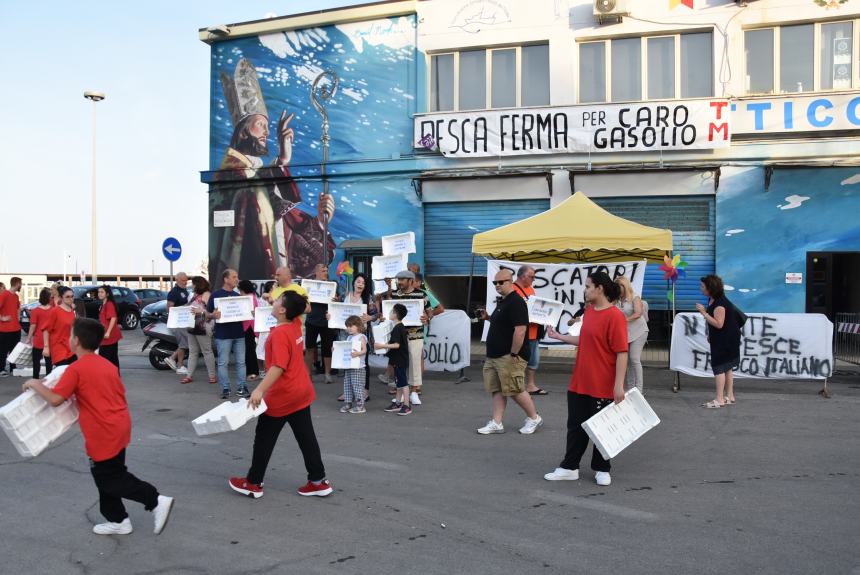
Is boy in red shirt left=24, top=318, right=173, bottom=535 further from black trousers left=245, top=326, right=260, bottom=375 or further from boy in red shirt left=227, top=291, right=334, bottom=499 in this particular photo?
black trousers left=245, top=326, right=260, bottom=375

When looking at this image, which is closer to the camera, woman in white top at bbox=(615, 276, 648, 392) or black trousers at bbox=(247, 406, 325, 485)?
black trousers at bbox=(247, 406, 325, 485)

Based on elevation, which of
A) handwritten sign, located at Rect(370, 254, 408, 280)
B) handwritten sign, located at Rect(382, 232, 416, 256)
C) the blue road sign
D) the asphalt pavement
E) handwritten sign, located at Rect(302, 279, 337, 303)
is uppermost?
the blue road sign

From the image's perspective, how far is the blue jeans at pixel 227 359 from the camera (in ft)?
33.4

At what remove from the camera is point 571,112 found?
51.8 ft

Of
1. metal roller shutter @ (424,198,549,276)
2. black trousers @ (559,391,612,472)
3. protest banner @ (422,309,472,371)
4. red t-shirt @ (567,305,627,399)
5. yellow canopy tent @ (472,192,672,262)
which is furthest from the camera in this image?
metal roller shutter @ (424,198,549,276)

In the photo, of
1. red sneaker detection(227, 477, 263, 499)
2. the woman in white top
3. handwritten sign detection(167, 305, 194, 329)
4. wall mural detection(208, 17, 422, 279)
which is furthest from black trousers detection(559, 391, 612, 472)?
wall mural detection(208, 17, 422, 279)

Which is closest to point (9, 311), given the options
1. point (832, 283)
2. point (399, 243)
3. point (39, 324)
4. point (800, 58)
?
point (39, 324)

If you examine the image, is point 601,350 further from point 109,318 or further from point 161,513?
point 109,318

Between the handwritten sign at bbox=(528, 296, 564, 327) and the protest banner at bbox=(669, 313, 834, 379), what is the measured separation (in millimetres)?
1853

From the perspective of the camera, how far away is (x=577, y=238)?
37.6 ft

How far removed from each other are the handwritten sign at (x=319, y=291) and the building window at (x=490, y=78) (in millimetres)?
6997

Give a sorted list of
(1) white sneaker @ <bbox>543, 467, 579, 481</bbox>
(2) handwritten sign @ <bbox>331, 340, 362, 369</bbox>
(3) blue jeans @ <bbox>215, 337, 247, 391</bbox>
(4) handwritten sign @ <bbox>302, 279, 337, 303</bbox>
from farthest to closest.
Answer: (4) handwritten sign @ <bbox>302, 279, 337, 303</bbox>
(3) blue jeans @ <bbox>215, 337, 247, 391</bbox>
(2) handwritten sign @ <bbox>331, 340, 362, 369</bbox>
(1) white sneaker @ <bbox>543, 467, 579, 481</bbox>

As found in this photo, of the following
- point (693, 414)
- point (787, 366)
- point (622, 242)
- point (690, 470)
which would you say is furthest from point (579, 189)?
point (690, 470)

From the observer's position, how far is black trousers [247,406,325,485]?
18.2 ft
